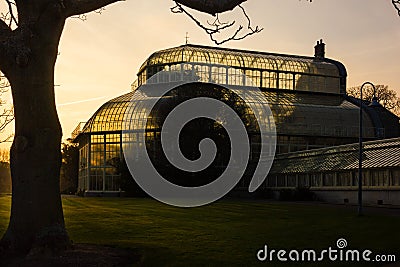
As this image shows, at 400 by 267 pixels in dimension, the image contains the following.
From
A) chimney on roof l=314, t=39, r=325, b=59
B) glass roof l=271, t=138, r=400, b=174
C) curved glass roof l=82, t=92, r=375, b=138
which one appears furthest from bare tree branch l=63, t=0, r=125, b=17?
chimney on roof l=314, t=39, r=325, b=59

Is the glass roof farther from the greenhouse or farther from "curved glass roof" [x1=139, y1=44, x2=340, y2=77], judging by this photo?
"curved glass roof" [x1=139, y1=44, x2=340, y2=77]

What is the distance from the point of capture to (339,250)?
1264 centimetres

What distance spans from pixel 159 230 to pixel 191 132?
86.8ft

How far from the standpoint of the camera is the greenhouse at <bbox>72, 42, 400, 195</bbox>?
46.7 meters

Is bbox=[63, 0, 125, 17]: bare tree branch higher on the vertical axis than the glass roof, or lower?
higher

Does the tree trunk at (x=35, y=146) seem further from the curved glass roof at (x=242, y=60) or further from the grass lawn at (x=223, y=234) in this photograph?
the curved glass roof at (x=242, y=60)

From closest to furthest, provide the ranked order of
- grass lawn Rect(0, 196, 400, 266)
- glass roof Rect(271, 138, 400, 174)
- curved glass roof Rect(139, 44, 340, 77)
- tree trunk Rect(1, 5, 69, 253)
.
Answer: tree trunk Rect(1, 5, 69, 253), grass lawn Rect(0, 196, 400, 266), glass roof Rect(271, 138, 400, 174), curved glass roof Rect(139, 44, 340, 77)

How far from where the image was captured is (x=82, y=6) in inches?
442

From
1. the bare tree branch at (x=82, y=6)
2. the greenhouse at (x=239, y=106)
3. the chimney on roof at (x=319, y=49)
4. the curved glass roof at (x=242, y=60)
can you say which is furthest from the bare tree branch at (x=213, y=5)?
the chimney on roof at (x=319, y=49)

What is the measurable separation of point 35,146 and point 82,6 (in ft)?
9.72

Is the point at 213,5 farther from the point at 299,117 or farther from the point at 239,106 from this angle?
the point at 299,117

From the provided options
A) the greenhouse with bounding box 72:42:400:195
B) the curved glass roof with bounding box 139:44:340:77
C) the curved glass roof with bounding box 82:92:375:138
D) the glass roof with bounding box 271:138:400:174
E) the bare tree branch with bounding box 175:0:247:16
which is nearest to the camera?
→ the bare tree branch with bounding box 175:0:247:16

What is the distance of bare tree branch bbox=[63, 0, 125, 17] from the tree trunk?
0.98ft

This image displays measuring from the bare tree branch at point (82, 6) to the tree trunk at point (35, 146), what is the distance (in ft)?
0.98
